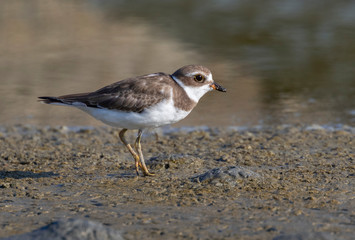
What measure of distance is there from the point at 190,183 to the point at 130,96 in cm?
111

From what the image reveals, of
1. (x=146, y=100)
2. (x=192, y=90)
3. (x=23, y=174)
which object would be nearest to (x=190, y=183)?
(x=146, y=100)

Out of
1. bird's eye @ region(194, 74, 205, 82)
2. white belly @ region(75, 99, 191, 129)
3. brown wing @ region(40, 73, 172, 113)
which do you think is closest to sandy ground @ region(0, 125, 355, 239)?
white belly @ region(75, 99, 191, 129)

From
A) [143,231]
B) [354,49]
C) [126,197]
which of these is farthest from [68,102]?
[354,49]

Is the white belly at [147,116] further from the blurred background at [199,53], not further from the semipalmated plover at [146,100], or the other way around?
the blurred background at [199,53]

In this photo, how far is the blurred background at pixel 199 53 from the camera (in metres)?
9.85

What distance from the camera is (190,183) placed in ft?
19.5

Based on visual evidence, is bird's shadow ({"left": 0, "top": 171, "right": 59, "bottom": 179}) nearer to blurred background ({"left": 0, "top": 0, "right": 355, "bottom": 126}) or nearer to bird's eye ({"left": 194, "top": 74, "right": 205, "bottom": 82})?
bird's eye ({"left": 194, "top": 74, "right": 205, "bottom": 82})

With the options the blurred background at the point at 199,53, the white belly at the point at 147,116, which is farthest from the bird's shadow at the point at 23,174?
the blurred background at the point at 199,53

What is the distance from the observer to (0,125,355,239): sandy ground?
477 centimetres

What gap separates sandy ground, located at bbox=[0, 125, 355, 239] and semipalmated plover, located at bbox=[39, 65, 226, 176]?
0.60 metres

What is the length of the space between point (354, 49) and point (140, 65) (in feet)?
16.8

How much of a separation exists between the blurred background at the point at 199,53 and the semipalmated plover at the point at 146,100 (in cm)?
264

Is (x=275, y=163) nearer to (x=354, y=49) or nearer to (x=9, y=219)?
(x=9, y=219)

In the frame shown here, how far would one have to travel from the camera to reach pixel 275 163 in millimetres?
6832
